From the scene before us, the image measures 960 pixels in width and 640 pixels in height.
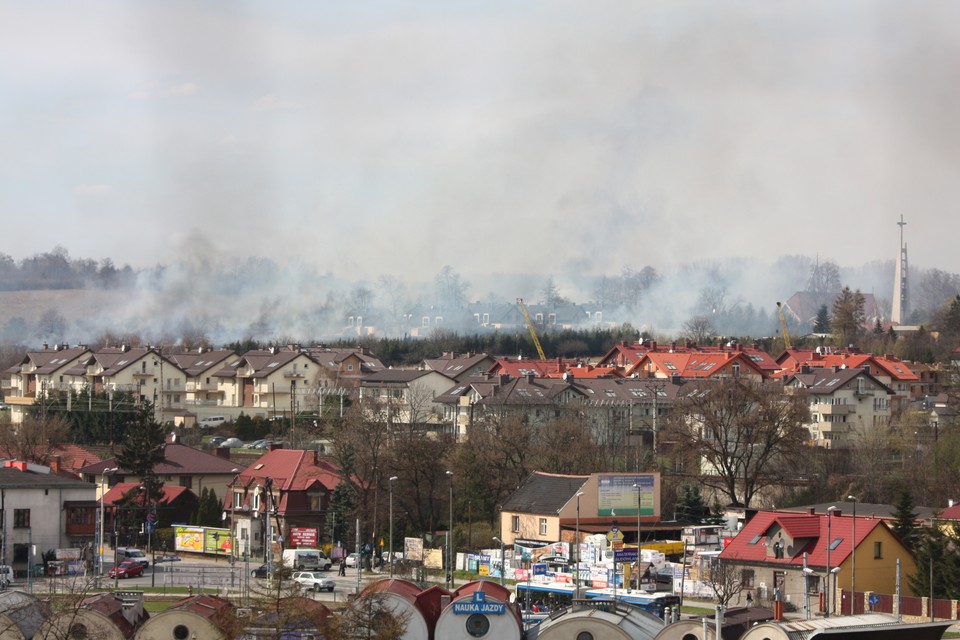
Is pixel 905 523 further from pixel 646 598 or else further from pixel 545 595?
pixel 545 595

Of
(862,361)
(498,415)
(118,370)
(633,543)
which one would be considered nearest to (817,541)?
(633,543)

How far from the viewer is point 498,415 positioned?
66125 millimetres

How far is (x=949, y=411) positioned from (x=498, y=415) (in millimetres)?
22982

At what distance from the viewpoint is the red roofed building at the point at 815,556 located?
3538 centimetres

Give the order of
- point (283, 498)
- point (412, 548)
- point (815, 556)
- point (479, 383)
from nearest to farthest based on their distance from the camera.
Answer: point (815, 556) < point (412, 548) < point (283, 498) < point (479, 383)

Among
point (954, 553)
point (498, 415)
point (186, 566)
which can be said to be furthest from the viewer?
point (498, 415)

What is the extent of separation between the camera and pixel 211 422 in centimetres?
7962

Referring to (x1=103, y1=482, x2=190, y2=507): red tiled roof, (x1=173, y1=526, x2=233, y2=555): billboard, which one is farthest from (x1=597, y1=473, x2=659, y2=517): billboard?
(x1=103, y1=482, x2=190, y2=507): red tiled roof

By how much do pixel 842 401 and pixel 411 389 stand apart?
21.6m

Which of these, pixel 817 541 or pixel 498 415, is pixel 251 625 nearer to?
pixel 817 541

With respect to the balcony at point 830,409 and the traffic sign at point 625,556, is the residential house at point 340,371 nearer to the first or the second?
the balcony at point 830,409

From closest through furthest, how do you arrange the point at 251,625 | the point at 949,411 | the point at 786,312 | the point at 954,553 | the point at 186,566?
1. the point at 251,625
2. the point at 954,553
3. the point at 186,566
4. the point at 949,411
5. the point at 786,312

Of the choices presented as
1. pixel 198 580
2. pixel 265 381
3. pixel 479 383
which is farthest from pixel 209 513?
pixel 265 381

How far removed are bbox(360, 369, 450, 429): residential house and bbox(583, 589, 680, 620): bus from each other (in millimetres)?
35754
